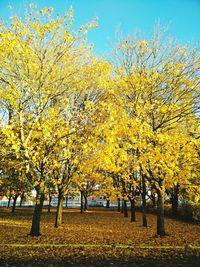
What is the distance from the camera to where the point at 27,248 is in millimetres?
8938

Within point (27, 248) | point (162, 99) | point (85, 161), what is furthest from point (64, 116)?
point (27, 248)

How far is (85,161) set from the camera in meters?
11.5

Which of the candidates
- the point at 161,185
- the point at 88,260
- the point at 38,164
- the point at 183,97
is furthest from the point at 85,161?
the point at 183,97

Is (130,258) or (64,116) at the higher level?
(64,116)

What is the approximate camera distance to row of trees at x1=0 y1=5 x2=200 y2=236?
9781mm

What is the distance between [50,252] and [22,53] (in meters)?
7.48

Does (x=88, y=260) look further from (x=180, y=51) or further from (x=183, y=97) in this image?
(x=180, y=51)

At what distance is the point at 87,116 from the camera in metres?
11.8

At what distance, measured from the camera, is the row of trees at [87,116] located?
9.78m

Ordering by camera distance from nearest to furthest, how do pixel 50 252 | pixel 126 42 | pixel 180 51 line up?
pixel 50 252
pixel 180 51
pixel 126 42

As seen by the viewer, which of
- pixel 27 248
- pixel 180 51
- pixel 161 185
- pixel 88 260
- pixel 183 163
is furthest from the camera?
pixel 180 51

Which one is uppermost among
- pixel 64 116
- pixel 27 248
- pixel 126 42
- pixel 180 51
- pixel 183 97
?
pixel 126 42

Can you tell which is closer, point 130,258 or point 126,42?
point 130,258

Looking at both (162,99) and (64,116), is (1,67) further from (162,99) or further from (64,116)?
(162,99)
